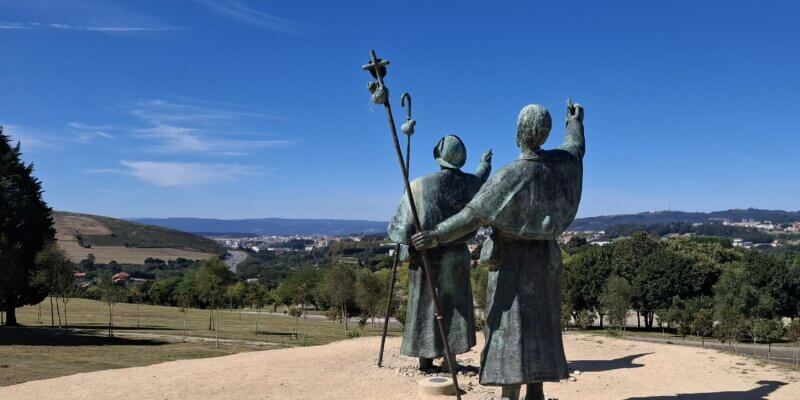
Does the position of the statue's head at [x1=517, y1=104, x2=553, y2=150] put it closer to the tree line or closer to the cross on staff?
the cross on staff

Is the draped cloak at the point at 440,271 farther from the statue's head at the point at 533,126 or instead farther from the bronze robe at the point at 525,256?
the statue's head at the point at 533,126

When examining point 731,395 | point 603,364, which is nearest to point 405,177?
point 731,395

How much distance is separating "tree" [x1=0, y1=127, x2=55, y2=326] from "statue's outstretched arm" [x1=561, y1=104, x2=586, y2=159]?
33.3 m

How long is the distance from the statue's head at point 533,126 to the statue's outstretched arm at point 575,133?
2.19ft

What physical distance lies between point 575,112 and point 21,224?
36397 millimetres

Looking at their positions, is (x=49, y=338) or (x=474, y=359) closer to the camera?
(x=474, y=359)

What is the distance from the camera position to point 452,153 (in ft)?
45.3

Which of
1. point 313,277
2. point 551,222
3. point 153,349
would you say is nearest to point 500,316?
point 551,222

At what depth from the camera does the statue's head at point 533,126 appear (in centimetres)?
826

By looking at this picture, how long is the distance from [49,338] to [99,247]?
172825mm

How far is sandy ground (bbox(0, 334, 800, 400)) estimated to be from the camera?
44.7ft

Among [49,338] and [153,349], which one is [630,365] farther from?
[49,338]

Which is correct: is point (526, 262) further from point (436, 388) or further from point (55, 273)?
point (55, 273)

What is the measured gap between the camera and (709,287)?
65500 millimetres
